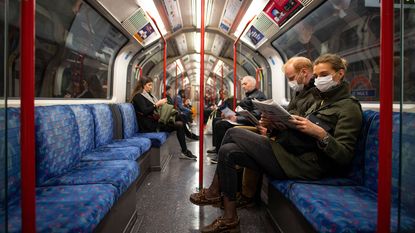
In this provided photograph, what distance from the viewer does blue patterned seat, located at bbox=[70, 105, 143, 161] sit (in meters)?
2.52

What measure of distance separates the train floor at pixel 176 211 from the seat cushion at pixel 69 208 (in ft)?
2.22

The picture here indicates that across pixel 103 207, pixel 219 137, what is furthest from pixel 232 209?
pixel 219 137

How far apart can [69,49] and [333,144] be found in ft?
10.2

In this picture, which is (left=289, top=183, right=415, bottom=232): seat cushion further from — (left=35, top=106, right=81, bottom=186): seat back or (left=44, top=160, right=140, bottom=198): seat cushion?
(left=35, top=106, right=81, bottom=186): seat back

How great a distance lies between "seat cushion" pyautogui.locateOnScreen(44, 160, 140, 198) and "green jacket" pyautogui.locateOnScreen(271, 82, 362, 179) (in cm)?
118

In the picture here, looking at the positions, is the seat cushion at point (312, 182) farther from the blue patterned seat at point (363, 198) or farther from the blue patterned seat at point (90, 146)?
the blue patterned seat at point (90, 146)

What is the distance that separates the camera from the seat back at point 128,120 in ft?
13.0

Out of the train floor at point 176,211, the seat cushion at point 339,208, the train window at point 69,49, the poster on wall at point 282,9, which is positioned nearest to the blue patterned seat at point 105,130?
the train window at point 69,49

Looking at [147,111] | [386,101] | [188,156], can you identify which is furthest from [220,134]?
[386,101]

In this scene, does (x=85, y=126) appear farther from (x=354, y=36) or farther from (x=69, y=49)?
(x=354, y=36)

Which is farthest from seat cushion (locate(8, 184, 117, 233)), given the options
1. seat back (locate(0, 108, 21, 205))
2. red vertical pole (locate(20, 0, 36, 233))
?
red vertical pole (locate(20, 0, 36, 233))

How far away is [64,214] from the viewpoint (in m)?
1.30

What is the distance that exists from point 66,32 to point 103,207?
2454 mm

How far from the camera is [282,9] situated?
414cm
